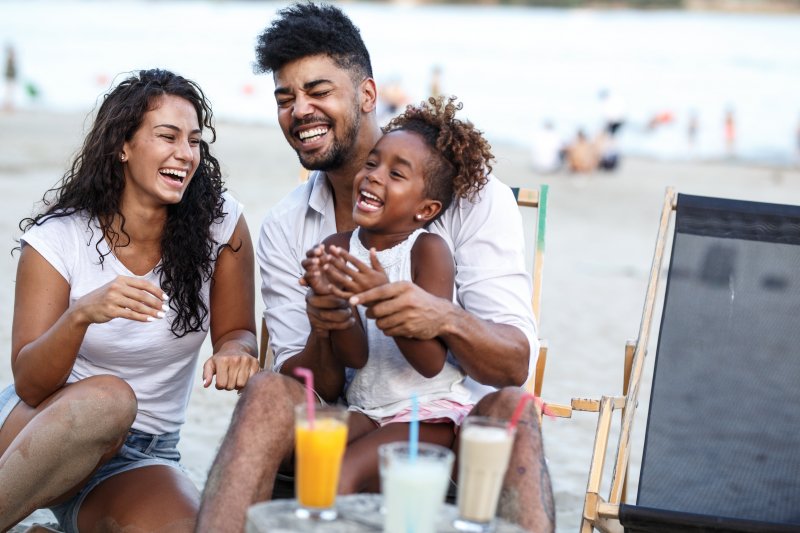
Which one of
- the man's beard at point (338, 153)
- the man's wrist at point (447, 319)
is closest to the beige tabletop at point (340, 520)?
the man's wrist at point (447, 319)

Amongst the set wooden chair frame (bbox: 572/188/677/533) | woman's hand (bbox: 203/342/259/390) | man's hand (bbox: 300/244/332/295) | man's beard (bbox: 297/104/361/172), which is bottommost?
wooden chair frame (bbox: 572/188/677/533)

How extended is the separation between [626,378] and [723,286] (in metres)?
0.59

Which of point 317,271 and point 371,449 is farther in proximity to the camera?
point 371,449

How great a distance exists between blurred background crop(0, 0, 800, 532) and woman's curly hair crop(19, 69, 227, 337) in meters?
0.97

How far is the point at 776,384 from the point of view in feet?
12.2

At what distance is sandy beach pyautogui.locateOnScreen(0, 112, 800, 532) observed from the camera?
525 centimetres

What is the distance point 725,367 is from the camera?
152 inches

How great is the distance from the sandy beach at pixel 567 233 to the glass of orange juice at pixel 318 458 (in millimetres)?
2075

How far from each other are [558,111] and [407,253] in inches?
1152

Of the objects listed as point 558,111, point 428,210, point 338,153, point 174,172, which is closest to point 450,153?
point 428,210

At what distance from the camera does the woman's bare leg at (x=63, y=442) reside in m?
2.86

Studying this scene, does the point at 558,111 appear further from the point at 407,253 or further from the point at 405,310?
the point at 405,310

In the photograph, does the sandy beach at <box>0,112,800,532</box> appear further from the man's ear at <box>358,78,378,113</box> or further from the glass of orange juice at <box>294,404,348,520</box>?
the glass of orange juice at <box>294,404,348,520</box>

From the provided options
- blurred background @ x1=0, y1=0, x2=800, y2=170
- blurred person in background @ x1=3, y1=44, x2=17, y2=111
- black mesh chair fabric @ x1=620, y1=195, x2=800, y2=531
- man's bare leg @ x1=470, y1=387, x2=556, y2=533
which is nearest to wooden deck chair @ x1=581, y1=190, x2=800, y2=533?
black mesh chair fabric @ x1=620, y1=195, x2=800, y2=531
